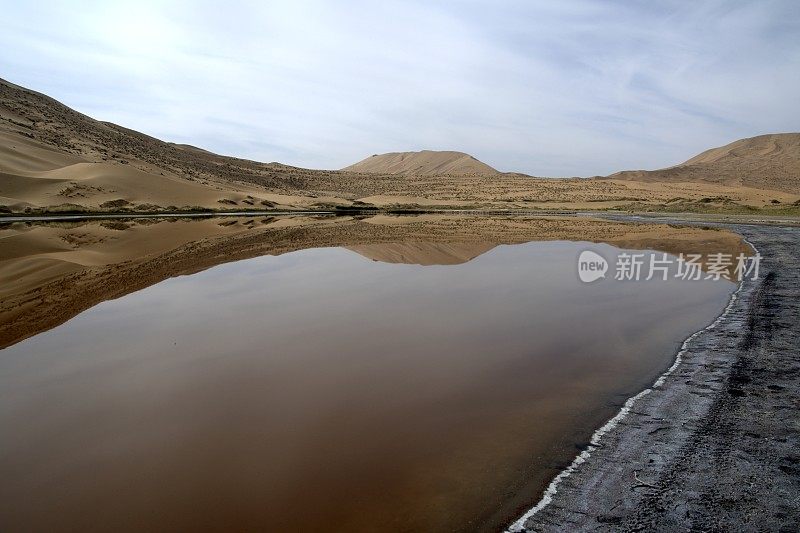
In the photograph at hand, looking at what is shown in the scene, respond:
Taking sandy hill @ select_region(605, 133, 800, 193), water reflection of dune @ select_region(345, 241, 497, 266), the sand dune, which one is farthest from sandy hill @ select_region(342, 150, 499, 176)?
water reflection of dune @ select_region(345, 241, 497, 266)

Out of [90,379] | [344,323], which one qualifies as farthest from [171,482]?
[344,323]

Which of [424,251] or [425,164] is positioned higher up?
[425,164]

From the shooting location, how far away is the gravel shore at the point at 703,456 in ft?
11.9

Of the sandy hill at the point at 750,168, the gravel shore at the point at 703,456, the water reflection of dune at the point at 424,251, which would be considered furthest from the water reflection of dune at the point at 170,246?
the sandy hill at the point at 750,168

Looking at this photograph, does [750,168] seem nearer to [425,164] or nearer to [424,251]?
[425,164]

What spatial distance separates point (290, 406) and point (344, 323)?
339 centimetres

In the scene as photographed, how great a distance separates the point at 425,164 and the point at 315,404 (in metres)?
127

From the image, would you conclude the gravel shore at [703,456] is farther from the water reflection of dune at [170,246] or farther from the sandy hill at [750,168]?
the sandy hill at [750,168]

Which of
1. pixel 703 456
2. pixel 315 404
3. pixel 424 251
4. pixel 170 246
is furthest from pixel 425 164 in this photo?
pixel 703 456

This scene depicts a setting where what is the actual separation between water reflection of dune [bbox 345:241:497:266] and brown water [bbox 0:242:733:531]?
5.63 meters

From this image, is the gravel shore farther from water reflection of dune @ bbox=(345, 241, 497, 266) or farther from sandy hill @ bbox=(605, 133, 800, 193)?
sandy hill @ bbox=(605, 133, 800, 193)

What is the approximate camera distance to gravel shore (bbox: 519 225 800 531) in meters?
3.62

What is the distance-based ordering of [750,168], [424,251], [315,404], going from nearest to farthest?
[315,404]
[424,251]
[750,168]

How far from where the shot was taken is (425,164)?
130 m
